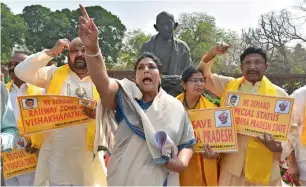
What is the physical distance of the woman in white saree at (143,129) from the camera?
252 centimetres

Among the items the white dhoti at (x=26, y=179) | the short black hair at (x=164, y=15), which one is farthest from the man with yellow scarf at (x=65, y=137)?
the short black hair at (x=164, y=15)

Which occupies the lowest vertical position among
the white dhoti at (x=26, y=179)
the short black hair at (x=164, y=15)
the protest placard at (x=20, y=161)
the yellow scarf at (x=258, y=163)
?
the white dhoti at (x=26, y=179)

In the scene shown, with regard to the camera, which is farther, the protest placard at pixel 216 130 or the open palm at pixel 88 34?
the protest placard at pixel 216 130

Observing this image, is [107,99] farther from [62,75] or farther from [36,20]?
[36,20]

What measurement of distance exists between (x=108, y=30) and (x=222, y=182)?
89.3ft

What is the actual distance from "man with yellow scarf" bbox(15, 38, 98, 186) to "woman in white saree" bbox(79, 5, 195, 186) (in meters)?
0.85

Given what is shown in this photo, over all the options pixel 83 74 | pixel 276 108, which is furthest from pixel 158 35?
pixel 276 108

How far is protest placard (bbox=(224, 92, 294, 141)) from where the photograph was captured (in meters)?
3.02

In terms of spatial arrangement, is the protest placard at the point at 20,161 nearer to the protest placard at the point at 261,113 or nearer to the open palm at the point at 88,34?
the open palm at the point at 88,34

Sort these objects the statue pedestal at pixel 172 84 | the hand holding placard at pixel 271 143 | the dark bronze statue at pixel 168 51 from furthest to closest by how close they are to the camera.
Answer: the dark bronze statue at pixel 168 51, the statue pedestal at pixel 172 84, the hand holding placard at pixel 271 143

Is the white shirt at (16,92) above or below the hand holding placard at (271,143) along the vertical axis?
above

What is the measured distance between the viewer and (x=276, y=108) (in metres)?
3.07

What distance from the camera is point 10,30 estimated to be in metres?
26.8

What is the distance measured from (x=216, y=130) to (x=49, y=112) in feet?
4.62
